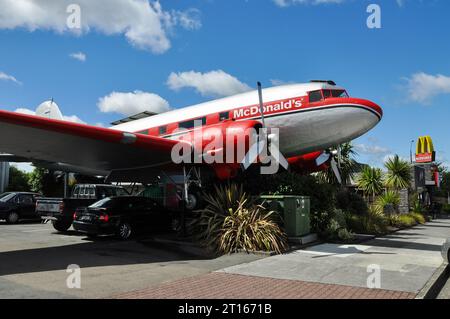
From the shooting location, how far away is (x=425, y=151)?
45156 millimetres

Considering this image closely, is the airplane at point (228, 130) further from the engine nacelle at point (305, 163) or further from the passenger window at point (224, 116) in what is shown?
the engine nacelle at point (305, 163)

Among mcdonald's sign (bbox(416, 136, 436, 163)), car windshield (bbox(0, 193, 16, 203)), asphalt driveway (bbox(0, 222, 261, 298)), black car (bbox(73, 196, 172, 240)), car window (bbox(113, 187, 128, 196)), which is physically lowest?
asphalt driveway (bbox(0, 222, 261, 298))

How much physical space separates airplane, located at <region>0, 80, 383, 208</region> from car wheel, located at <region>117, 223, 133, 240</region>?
2.41 metres

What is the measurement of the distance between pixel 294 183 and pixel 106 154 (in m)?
7.31

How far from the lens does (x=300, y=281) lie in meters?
7.87

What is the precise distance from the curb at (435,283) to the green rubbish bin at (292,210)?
4583 millimetres

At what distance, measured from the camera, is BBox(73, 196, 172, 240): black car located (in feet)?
42.9

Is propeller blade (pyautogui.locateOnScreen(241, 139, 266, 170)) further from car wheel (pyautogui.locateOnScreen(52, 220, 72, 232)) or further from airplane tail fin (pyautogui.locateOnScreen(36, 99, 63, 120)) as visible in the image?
airplane tail fin (pyautogui.locateOnScreen(36, 99, 63, 120))

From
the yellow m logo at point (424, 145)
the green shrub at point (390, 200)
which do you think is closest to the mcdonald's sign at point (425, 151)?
the yellow m logo at point (424, 145)

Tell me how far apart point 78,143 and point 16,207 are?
35.6ft

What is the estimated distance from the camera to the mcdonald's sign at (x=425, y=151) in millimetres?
44566

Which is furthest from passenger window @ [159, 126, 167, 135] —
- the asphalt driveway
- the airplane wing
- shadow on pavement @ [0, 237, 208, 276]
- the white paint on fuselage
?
shadow on pavement @ [0, 237, 208, 276]

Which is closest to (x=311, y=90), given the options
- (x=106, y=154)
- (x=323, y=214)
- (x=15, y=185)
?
(x=323, y=214)
